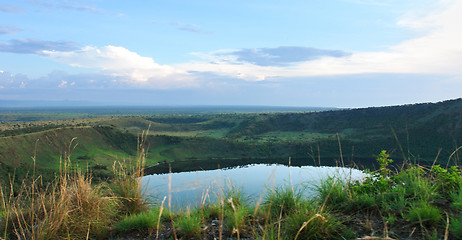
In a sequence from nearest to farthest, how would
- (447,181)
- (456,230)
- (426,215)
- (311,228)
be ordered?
(456,230) → (311,228) → (426,215) → (447,181)

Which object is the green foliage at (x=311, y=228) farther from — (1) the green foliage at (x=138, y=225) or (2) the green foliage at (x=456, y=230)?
(1) the green foliage at (x=138, y=225)

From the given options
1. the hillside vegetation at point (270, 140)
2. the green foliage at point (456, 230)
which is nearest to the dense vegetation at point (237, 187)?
the green foliage at point (456, 230)

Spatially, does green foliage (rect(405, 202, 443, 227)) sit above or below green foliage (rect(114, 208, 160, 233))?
above

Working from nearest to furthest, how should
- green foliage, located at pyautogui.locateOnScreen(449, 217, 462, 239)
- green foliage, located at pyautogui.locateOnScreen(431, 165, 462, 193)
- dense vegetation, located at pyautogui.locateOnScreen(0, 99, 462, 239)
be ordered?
green foliage, located at pyautogui.locateOnScreen(449, 217, 462, 239) → dense vegetation, located at pyautogui.locateOnScreen(0, 99, 462, 239) → green foliage, located at pyautogui.locateOnScreen(431, 165, 462, 193)

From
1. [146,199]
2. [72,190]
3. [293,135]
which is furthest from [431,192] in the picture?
[293,135]

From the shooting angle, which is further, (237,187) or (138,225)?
(237,187)

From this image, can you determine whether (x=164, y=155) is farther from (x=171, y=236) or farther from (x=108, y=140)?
Result: (x=171, y=236)

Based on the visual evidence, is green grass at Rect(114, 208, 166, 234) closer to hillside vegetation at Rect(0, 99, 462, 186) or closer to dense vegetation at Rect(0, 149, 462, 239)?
dense vegetation at Rect(0, 149, 462, 239)

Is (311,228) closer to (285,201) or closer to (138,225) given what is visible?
(285,201)

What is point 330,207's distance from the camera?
4.94m

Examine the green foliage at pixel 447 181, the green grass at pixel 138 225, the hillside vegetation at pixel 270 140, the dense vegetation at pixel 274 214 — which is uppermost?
the green foliage at pixel 447 181

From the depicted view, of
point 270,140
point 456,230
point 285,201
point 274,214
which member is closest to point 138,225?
point 274,214

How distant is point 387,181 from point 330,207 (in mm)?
1486

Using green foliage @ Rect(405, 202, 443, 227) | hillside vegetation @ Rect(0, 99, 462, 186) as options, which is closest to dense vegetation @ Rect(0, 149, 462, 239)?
green foliage @ Rect(405, 202, 443, 227)
